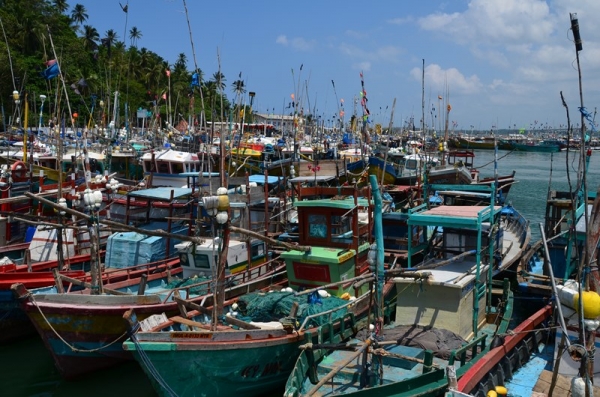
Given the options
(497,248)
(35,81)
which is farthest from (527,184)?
(35,81)

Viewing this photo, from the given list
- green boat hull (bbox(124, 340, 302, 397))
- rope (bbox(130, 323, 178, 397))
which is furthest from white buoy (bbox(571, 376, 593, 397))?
rope (bbox(130, 323, 178, 397))

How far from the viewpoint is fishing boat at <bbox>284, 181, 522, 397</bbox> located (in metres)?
10.2

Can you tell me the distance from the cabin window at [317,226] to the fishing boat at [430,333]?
259cm

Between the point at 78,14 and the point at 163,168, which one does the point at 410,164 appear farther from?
the point at 78,14

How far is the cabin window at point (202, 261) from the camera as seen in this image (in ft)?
51.7

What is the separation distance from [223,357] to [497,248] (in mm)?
8408

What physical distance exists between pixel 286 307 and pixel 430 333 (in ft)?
10.7

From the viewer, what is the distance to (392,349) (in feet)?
37.5

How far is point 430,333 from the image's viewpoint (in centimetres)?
1173

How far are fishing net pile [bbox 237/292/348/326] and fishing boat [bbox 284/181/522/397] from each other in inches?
40.4

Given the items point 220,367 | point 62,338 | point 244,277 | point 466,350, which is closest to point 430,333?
point 466,350

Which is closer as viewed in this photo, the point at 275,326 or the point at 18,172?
the point at 275,326

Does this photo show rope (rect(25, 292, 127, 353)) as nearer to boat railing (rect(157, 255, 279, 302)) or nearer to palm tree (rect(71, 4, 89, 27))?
boat railing (rect(157, 255, 279, 302))

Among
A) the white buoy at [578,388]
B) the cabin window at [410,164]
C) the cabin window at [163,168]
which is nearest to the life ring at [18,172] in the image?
the cabin window at [163,168]
